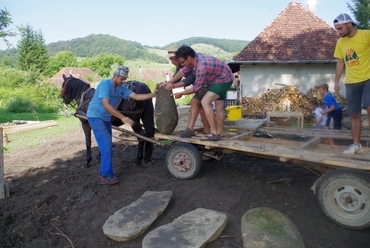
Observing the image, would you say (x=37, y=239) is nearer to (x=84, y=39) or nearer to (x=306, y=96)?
(x=306, y=96)

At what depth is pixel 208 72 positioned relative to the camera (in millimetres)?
4523

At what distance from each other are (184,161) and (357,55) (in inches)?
108

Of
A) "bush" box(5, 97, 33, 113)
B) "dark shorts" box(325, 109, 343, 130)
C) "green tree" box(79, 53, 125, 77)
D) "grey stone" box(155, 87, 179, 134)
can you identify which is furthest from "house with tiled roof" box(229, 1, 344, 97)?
"green tree" box(79, 53, 125, 77)

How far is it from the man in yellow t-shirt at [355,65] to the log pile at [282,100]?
348 inches

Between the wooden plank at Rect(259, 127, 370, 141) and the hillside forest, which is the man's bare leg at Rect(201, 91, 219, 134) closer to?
the wooden plank at Rect(259, 127, 370, 141)

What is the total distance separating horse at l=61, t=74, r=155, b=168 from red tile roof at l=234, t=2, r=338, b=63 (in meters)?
8.67

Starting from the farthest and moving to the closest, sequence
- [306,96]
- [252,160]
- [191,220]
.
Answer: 1. [306,96]
2. [252,160]
3. [191,220]

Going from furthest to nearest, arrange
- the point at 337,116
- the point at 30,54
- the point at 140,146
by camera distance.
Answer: the point at 30,54
the point at 337,116
the point at 140,146

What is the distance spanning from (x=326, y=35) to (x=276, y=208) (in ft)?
41.7

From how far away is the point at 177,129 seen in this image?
540 centimetres

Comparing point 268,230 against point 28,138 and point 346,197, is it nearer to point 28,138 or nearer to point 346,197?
point 346,197

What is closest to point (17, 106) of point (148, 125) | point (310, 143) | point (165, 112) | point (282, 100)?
point (282, 100)

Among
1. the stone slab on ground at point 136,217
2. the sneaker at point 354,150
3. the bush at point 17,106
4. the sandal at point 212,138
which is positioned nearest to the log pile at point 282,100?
the sandal at point 212,138

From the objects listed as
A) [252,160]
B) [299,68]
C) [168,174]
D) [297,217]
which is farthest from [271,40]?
[297,217]
